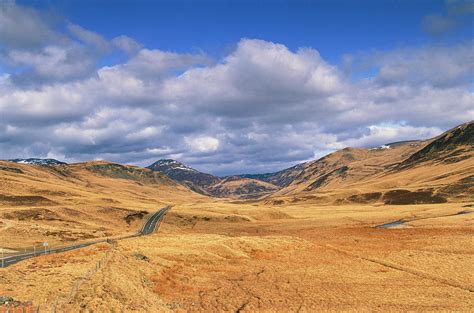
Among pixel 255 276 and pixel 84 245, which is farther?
pixel 84 245

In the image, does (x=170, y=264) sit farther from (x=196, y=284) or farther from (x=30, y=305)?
(x=30, y=305)

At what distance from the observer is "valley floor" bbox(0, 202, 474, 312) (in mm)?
33062

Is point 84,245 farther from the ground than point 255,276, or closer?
farther from the ground

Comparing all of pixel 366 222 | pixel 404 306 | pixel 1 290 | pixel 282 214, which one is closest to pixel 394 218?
pixel 366 222

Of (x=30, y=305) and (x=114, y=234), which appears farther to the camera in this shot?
(x=114, y=234)

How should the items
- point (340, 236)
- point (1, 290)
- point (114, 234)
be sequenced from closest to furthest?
point (1, 290)
point (340, 236)
point (114, 234)

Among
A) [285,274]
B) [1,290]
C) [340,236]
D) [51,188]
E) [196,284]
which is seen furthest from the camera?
Result: [51,188]

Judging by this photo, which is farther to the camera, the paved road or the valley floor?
the paved road

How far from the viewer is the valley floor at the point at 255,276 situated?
33.1 metres

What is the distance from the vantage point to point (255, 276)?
4562cm

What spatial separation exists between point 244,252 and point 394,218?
72.6 m

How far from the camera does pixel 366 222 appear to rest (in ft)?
370

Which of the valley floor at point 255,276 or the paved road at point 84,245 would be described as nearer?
the valley floor at point 255,276

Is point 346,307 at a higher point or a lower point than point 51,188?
lower
